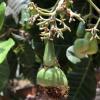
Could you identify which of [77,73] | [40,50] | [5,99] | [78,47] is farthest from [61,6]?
[5,99]

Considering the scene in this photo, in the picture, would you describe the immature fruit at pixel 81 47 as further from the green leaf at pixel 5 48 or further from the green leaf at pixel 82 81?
the green leaf at pixel 82 81

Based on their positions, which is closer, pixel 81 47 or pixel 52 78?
pixel 52 78

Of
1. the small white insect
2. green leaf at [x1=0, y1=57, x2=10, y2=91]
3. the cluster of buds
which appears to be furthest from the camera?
the small white insect

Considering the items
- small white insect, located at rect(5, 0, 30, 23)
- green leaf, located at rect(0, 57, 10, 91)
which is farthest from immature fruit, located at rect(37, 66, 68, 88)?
small white insect, located at rect(5, 0, 30, 23)

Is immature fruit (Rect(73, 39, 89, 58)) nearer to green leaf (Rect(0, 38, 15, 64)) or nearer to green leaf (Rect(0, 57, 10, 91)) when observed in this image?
green leaf (Rect(0, 38, 15, 64))

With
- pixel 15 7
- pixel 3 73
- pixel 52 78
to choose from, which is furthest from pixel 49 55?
pixel 15 7

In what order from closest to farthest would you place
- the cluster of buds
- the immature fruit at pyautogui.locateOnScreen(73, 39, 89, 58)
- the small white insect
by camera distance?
the cluster of buds → the immature fruit at pyautogui.locateOnScreen(73, 39, 89, 58) → the small white insect

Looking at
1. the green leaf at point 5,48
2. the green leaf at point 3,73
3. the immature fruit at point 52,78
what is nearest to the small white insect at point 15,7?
the green leaf at point 3,73

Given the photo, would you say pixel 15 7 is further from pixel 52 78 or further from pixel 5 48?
pixel 52 78

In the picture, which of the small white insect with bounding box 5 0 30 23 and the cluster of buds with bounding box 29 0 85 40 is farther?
the small white insect with bounding box 5 0 30 23

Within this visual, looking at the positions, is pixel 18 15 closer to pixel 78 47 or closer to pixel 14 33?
pixel 14 33

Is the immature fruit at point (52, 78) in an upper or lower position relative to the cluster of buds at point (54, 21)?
lower
